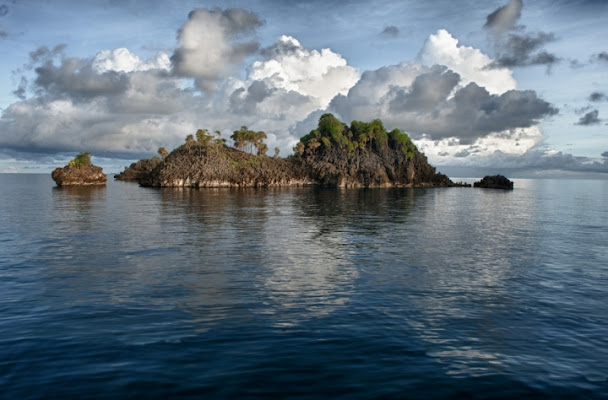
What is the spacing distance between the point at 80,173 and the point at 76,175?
6.00ft

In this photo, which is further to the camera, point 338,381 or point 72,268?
point 72,268

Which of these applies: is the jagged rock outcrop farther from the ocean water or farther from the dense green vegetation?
the ocean water

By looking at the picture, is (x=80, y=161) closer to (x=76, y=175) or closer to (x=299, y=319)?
(x=76, y=175)

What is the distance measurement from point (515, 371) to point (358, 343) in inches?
230

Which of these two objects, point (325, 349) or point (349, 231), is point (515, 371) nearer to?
point (325, 349)

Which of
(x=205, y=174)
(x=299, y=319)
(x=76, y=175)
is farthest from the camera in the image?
(x=76, y=175)

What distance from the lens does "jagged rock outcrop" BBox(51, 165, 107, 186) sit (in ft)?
595

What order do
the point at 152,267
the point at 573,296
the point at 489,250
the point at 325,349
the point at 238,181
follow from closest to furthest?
the point at 325,349 → the point at 573,296 → the point at 152,267 → the point at 489,250 → the point at 238,181

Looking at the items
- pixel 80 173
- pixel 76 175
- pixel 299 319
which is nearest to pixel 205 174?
pixel 80 173

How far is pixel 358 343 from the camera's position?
674 inches

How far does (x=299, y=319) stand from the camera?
19938 mm

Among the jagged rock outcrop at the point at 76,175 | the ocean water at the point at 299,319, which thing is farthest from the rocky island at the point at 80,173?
Result: the ocean water at the point at 299,319

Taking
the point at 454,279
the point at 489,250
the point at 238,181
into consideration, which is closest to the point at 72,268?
the point at 454,279

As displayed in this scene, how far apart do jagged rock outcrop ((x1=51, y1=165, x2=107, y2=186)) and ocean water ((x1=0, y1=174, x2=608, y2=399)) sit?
15662 centimetres
